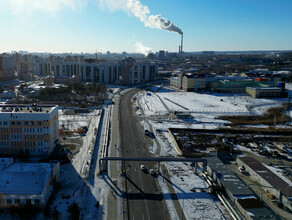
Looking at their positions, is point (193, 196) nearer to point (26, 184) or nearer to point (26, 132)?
point (26, 184)

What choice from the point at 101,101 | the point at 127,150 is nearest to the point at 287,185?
the point at 127,150

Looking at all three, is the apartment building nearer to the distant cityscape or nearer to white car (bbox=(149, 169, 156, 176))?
the distant cityscape

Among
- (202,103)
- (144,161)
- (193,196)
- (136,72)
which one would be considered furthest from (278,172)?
(136,72)

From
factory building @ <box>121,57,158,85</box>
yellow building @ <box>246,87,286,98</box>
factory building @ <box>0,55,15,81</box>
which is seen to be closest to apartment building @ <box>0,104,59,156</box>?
yellow building @ <box>246,87,286,98</box>

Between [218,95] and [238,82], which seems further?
[238,82]

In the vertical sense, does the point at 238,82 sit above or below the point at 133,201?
above

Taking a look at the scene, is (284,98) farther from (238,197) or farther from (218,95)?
(238,197)

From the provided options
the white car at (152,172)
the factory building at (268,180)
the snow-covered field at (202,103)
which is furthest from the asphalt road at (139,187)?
the snow-covered field at (202,103)

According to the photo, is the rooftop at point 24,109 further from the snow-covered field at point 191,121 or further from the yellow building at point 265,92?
the yellow building at point 265,92
